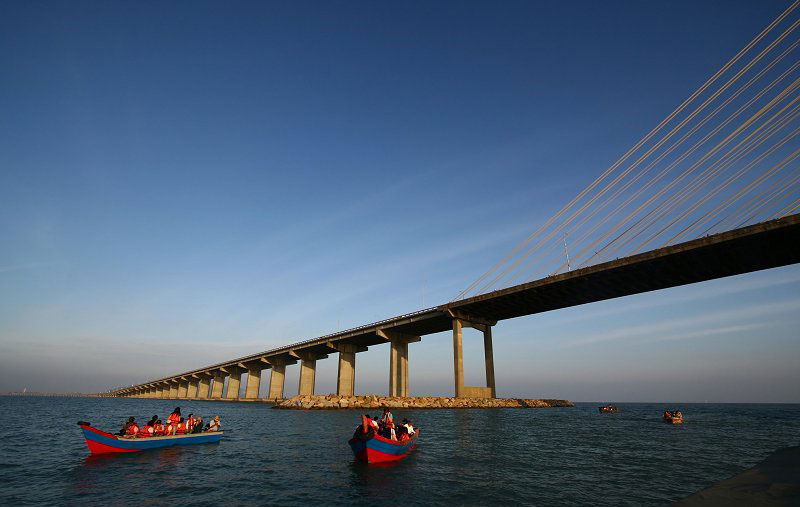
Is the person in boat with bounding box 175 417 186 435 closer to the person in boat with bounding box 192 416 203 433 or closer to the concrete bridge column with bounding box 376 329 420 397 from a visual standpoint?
the person in boat with bounding box 192 416 203 433

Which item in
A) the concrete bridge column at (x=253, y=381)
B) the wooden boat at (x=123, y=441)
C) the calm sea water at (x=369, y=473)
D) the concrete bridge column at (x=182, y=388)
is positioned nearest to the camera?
the calm sea water at (x=369, y=473)

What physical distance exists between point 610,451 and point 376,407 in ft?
147

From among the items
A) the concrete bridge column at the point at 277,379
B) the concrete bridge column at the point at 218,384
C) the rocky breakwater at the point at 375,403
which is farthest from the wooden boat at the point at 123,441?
the concrete bridge column at the point at 218,384

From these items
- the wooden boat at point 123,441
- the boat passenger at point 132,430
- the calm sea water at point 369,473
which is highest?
the boat passenger at point 132,430

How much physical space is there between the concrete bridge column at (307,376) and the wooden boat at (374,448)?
79.3 meters

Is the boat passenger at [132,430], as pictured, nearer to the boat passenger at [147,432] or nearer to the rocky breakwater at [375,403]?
the boat passenger at [147,432]

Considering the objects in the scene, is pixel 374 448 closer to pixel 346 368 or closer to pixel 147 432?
pixel 147 432

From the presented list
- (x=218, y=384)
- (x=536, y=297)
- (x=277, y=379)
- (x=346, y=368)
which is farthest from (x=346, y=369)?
(x=218, y=384)

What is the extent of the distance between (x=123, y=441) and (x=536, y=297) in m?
54.2

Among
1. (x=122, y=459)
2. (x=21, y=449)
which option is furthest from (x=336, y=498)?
(x=21, y=449)

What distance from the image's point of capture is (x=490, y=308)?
66.8 metres

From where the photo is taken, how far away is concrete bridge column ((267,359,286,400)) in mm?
102500

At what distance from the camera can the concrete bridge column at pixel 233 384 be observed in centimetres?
12319

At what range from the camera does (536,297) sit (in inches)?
2424
